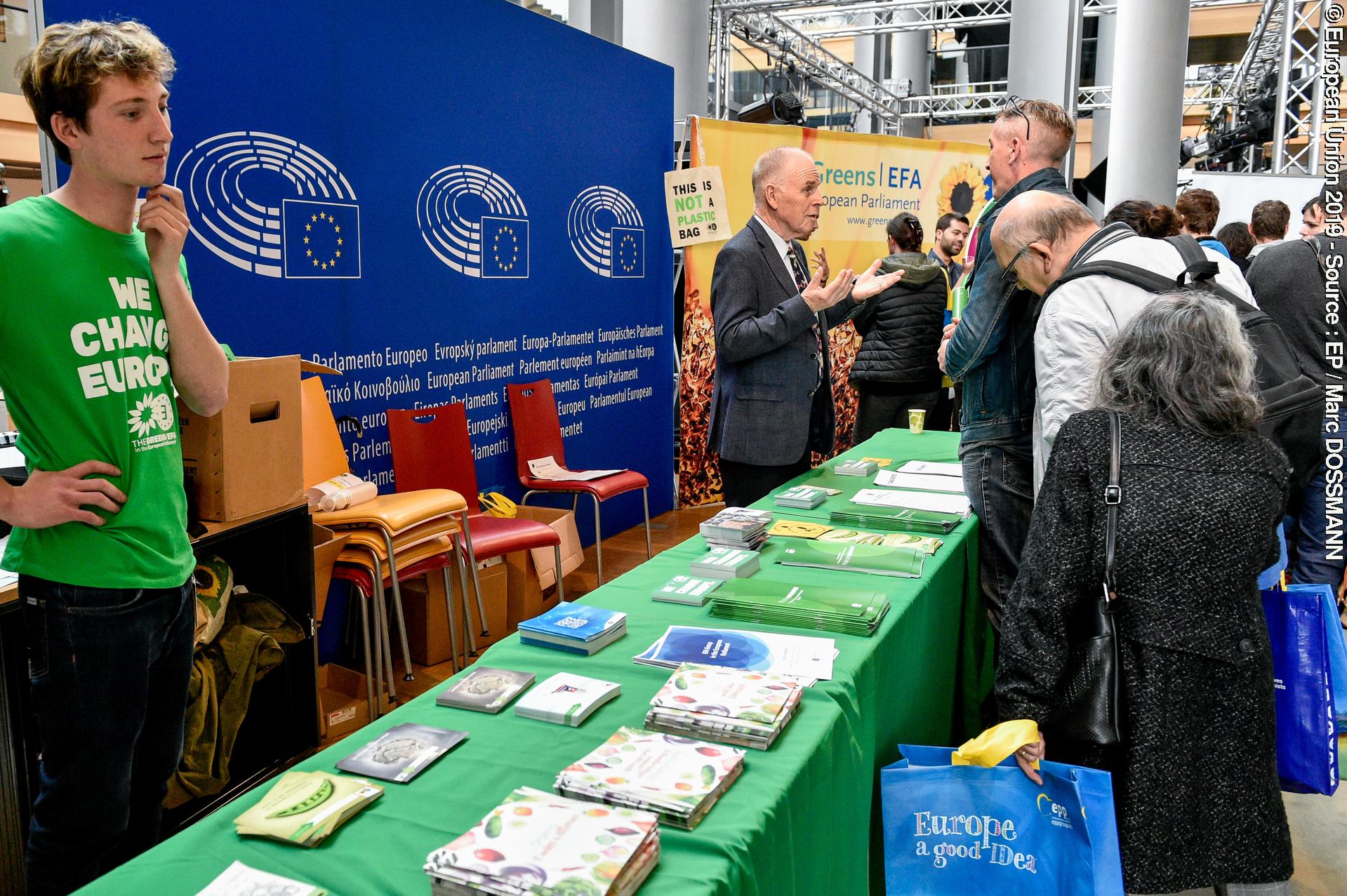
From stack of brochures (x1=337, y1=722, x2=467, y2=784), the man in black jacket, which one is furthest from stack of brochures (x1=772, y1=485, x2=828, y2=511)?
the man in black jacket

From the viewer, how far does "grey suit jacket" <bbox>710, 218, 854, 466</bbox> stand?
289 cm

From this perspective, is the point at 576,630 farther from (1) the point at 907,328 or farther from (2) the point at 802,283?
(1) the point at 907,328

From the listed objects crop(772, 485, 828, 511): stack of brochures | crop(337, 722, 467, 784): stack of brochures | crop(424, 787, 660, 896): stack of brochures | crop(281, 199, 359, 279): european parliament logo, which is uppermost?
crop(281, 199, 359, 279): european parliament logo

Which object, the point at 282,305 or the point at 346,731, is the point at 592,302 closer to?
the point at 282,305

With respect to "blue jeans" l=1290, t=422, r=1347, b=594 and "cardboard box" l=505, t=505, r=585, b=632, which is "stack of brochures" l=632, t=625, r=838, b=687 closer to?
"cardboard box" l=505, t=505, r=585, b=632

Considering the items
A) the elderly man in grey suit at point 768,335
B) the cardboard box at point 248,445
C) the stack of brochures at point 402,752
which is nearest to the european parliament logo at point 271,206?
the cardboard box at point 248,445

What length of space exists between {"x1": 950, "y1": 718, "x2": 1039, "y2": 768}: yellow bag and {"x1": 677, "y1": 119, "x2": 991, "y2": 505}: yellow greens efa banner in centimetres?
428

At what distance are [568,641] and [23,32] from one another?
5235 mm

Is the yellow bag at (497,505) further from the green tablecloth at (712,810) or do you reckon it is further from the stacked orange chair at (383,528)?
Answer: the green tablecloth at (712,810)

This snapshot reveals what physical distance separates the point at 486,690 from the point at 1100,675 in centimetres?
98

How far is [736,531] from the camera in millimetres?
2154

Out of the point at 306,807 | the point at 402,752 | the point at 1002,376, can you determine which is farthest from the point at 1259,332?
the point at 306,807

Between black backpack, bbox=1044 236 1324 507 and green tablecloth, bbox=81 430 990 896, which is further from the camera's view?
black backpack, bbox=1044 236 1324 507

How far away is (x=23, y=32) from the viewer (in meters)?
4.95
